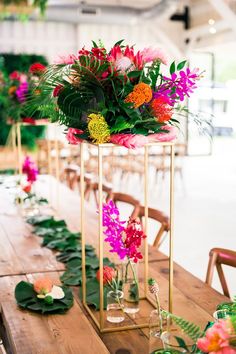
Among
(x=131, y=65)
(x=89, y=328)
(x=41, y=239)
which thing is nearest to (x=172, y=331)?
(x=89, y=328)

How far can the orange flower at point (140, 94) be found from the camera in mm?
1595

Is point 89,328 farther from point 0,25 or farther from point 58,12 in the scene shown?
point 0,25

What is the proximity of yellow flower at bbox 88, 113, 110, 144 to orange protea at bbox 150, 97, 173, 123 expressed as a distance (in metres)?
0.17

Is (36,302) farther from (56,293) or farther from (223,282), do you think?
(223,282)

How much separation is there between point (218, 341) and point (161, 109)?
0.91m

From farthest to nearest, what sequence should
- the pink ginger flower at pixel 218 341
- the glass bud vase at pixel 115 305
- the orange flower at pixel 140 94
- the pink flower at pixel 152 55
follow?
the glass bud vase at pixel 115 305 < the pink flower at pixel 152 55 < the orange flower at pixel 140 94 < the pink ginger flower at pixel 218 341

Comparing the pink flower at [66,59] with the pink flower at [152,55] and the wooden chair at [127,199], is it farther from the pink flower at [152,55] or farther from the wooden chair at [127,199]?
the wooden chair at [127,199]

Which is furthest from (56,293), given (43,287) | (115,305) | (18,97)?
(18,97)

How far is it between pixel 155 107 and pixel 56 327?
83cm

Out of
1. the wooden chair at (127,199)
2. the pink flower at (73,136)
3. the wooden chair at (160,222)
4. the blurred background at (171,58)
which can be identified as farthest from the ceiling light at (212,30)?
the pink flower at (73,136)

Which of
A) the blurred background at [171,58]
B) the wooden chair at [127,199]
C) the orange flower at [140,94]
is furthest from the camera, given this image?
the blurred background at [171,58]

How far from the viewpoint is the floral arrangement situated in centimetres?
164

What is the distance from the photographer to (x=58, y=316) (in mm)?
1841

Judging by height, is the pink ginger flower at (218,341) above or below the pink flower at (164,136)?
below
